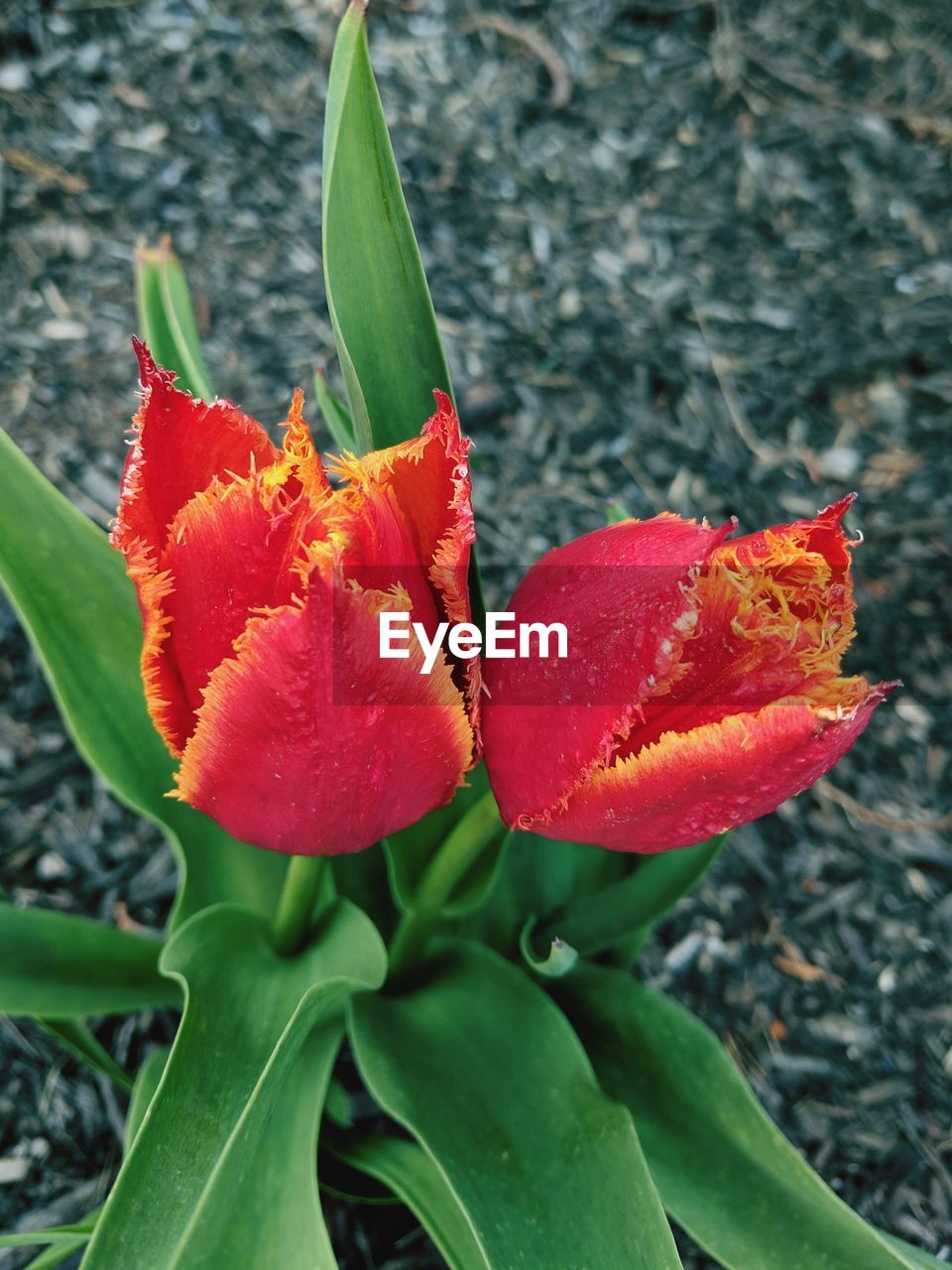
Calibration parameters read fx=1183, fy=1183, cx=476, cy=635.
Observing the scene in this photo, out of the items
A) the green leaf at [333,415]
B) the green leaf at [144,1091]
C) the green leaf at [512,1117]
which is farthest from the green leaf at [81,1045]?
the green leaf at [333,415]

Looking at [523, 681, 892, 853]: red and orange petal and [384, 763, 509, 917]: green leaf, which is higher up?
[523, 681, 892, 853]: red and orange petal

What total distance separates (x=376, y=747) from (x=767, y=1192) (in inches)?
17.3

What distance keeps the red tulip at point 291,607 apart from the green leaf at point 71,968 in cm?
29

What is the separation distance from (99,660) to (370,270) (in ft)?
Answer: 1.10

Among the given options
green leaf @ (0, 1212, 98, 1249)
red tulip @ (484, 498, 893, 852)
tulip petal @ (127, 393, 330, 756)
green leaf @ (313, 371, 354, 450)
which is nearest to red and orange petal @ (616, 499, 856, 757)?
red tulip @ (484, 498, 893, 852)

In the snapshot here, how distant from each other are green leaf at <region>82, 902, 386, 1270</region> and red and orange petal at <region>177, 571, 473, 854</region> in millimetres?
134

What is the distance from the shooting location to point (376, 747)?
523 mm

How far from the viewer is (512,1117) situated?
74 cm

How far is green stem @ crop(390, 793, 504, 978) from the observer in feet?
2.32

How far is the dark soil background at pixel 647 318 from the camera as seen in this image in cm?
125

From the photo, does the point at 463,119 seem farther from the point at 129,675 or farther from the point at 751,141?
the point at 129,675

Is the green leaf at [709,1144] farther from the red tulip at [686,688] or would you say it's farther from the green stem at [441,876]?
the red tulip at [686,688]

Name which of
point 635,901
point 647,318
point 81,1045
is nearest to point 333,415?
point 635,901

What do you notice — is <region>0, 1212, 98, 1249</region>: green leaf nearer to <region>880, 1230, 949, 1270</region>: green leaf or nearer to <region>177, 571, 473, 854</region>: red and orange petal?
<region>177, 571, 473, 854</region>: red and orange petal
